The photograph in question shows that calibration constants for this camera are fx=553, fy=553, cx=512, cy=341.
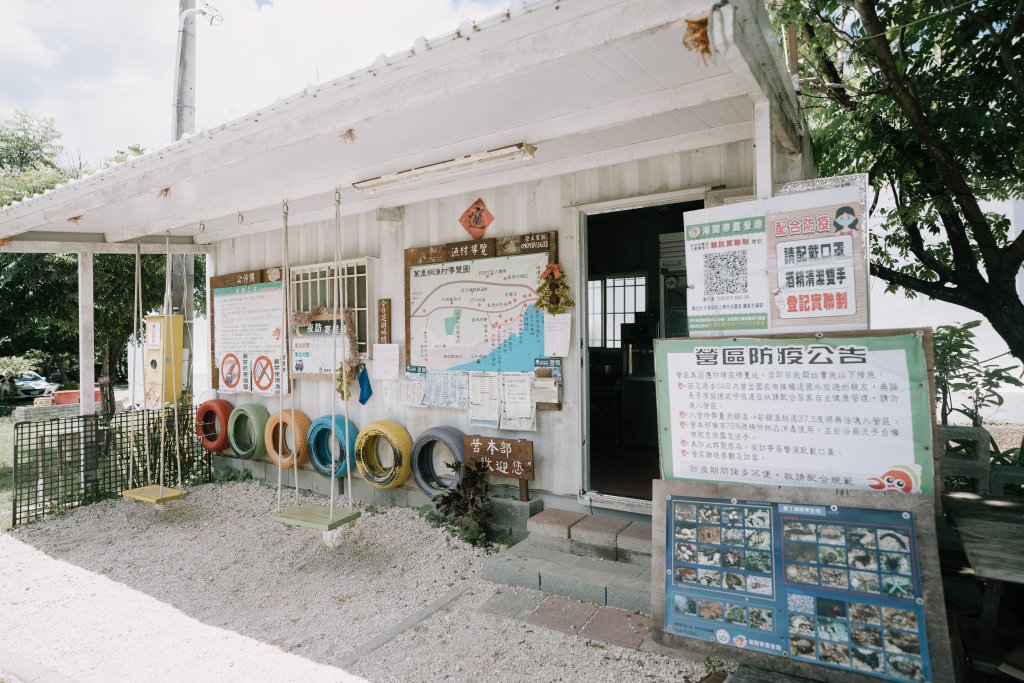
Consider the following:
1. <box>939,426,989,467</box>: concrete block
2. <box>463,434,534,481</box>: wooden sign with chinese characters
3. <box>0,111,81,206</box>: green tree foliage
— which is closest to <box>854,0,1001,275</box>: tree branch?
<box>939,426,989,467</box>: concrete block

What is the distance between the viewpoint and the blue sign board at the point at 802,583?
6.55 ft

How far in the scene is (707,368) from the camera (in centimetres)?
247

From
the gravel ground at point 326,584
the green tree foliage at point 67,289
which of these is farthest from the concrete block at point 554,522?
the green tree foliage at point 67,289

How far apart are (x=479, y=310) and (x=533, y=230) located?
0.80m

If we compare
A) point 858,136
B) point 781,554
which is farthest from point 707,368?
point 858,136

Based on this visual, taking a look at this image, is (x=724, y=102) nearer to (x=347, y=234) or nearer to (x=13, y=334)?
(x=347, y=234)

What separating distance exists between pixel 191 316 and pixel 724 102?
6.24 m

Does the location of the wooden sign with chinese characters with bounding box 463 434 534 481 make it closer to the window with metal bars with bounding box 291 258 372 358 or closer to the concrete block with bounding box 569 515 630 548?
the concrete block with bounding box 569 515 630 548

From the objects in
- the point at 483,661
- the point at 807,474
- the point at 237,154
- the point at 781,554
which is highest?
the point at 237,154

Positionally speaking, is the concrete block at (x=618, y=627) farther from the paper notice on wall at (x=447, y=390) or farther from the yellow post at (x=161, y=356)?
the yellow post at (x=161, y=356)

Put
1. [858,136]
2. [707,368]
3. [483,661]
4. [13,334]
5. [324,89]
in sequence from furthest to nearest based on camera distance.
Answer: [13,334]
[858,136]
[483,661]
[324,89]
[707,368]

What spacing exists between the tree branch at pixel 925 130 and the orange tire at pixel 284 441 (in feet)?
18.9

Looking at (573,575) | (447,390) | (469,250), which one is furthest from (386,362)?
(573,575)

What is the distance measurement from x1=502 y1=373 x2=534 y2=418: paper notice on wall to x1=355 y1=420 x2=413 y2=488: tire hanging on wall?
1.06 metres
